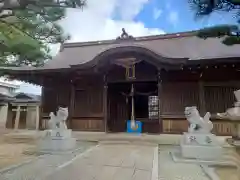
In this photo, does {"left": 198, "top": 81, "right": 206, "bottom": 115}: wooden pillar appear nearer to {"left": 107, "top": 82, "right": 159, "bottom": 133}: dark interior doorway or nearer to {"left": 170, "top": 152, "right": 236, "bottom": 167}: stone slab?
{"left": 107, "top": 82, "right": 159, "bottom": 133}: dark interior doorway

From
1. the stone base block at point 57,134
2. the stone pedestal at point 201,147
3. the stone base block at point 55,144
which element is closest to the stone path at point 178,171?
the stone pedestal at point 201,147

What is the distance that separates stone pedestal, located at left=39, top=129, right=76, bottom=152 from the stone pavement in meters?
0.76

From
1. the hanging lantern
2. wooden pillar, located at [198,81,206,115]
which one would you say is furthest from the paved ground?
the hanging lantern

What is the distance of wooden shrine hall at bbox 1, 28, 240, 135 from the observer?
30.1ft

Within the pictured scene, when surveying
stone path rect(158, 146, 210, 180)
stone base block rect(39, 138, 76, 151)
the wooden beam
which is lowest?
stone path rect(158, 146, 210, 180)

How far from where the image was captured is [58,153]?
6.10 meters

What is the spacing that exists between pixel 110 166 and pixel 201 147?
2368mm

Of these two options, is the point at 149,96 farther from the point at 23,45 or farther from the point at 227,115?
the point at 23,45

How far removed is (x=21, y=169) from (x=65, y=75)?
6.65 metres

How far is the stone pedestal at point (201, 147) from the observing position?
541cm

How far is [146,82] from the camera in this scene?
10.6 meters

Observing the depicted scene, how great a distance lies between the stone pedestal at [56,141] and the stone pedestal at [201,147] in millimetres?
3289

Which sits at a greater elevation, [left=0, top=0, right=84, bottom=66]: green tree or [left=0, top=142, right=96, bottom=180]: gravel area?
[left=0, top=0, right=84, bottom=66]: green tree

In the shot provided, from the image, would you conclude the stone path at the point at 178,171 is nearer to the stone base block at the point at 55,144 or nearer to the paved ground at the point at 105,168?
the paved ground at the point at 105,168
